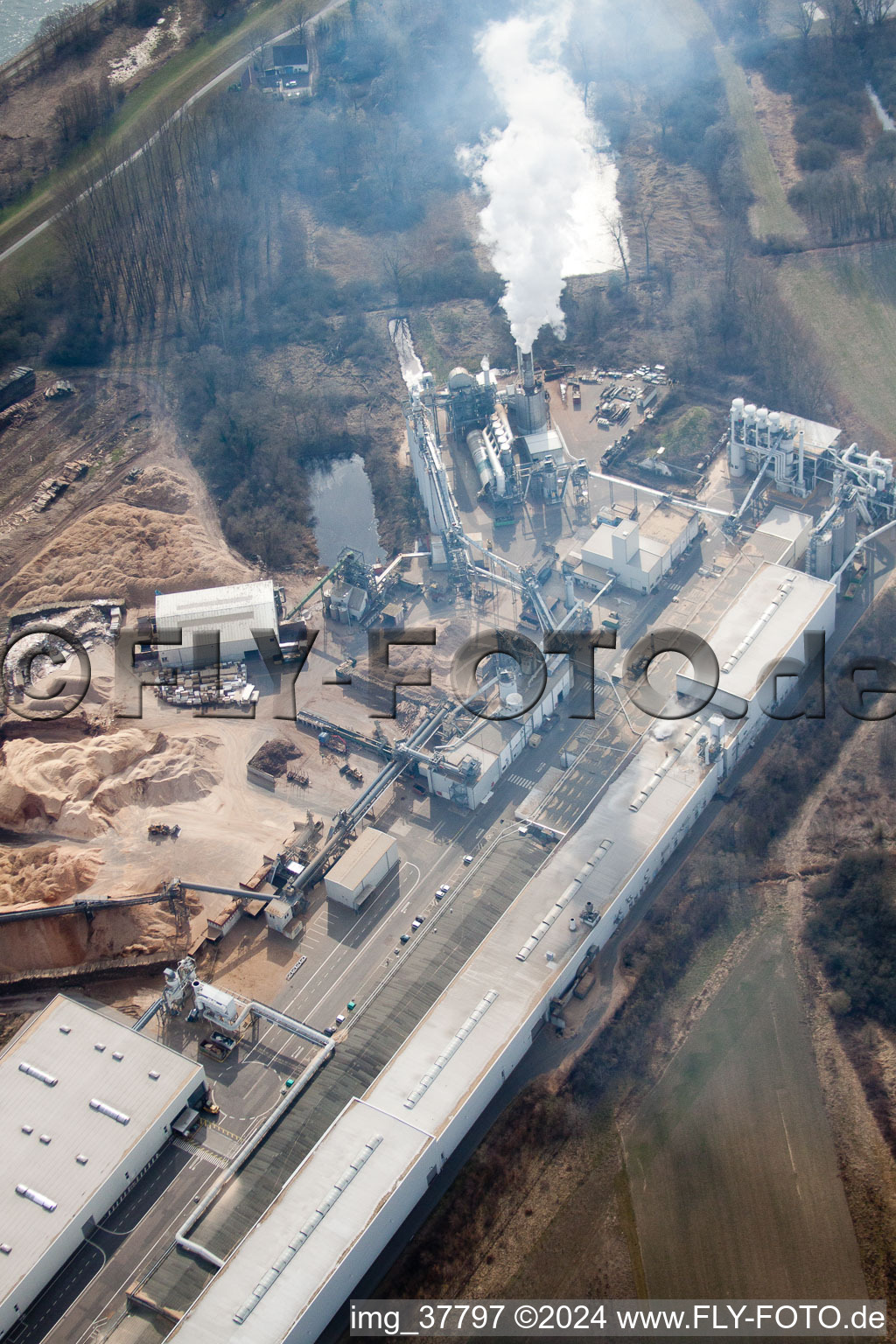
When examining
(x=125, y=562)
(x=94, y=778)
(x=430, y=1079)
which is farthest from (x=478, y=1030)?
(x=125, y=562)

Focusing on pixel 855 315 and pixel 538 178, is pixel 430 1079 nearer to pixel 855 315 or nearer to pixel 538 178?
pixel 538 178

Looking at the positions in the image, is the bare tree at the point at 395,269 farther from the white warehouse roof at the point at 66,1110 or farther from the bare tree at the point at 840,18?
the white warehouse roof at the point at 66,1110

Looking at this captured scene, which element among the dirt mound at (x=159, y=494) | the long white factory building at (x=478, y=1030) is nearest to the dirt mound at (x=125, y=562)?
the dirt mound at (x=159, y=494)

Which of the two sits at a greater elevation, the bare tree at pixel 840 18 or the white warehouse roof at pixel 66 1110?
the bare tree at pixel 840 18

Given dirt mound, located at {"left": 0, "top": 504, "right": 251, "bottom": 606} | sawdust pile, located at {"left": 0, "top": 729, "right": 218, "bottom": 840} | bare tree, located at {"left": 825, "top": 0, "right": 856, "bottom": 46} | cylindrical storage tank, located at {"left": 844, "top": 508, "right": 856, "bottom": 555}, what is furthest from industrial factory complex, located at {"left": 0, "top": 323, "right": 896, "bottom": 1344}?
bare tree, located at {"left": 825, "top": 0, "right": 856, "bottom": 46}

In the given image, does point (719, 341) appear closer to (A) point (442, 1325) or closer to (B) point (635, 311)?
(B) point (635, 311)

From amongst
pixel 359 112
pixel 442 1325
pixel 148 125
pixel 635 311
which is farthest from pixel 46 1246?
pixel 359 112
